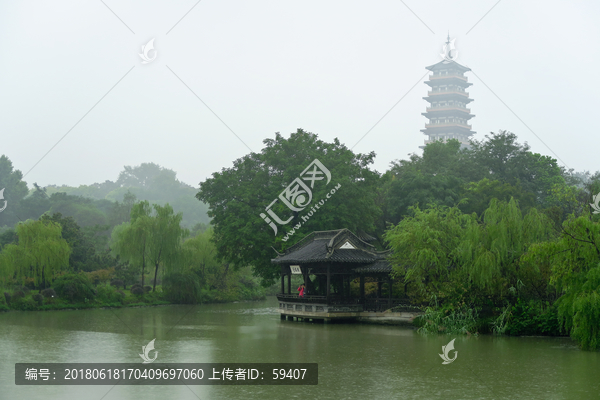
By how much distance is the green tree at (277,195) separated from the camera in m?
24.8

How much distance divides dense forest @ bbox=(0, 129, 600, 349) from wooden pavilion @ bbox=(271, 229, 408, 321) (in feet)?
2.99

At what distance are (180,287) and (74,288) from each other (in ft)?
17.6

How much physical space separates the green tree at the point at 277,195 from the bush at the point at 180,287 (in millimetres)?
4595

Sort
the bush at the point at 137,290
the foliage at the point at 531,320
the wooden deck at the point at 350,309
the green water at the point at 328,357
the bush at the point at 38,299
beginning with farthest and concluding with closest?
the bush at the point at 137,290, the bush at the point at 38,299, the wooden deck at the point at 350,309, the foliage at the point at 531,320, the green water at the point at 328,357

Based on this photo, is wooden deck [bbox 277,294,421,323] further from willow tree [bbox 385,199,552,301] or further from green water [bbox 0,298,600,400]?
willow tree [bbox 385,199,552,301]

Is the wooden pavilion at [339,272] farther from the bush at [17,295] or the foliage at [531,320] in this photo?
the bush at [17,295]

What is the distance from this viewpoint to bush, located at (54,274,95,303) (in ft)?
91.8

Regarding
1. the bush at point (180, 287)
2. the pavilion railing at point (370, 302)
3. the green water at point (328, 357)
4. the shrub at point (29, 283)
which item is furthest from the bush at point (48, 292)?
the pavilion railing at point (370, 302)

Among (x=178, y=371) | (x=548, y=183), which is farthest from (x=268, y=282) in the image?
(x=548, y=183)

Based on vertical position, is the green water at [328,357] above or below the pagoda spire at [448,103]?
below

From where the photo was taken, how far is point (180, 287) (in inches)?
1235

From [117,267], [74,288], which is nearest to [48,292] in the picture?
[74,288]

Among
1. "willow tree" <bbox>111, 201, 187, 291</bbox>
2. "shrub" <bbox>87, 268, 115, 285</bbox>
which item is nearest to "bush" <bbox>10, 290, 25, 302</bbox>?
"shrub" <bbox>87, 268, 115, 285</bbox>

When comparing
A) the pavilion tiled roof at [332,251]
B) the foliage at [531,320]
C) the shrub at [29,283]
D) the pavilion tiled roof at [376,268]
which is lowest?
the foliage at [531,320]
